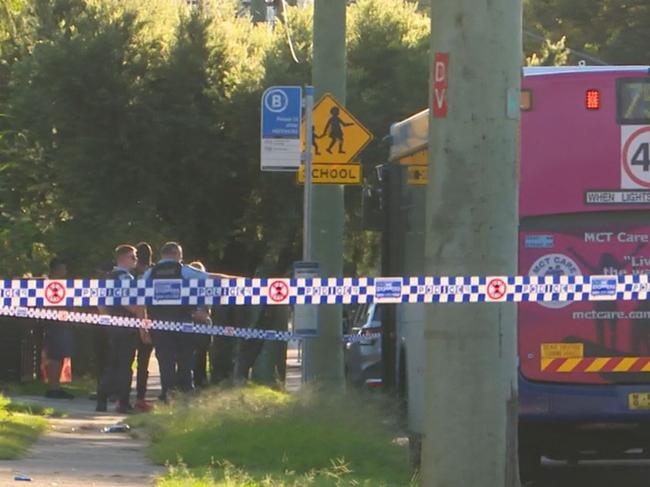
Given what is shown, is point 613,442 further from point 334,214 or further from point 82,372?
point 82,372

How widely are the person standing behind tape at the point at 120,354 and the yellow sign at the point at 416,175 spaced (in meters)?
3.82

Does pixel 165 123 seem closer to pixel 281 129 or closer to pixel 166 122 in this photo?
pixel 166 122

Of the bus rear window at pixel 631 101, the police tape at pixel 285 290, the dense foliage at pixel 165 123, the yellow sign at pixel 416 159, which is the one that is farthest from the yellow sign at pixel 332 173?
the dense foliage at pixel 165 123

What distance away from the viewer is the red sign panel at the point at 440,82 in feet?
23.9

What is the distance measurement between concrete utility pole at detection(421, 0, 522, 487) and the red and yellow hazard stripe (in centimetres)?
307

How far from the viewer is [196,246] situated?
21.9m

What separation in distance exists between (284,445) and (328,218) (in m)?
4.69

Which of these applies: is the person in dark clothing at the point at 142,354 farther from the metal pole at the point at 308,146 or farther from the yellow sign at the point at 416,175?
the yellow sign at the point at 416,175

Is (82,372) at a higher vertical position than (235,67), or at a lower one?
lower

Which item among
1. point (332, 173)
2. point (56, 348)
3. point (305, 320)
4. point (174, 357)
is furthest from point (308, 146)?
point (56, 348)

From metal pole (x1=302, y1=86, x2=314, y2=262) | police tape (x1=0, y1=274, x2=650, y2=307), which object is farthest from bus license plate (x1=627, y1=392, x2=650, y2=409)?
metal pole (x1=302, y1=86, x2=314, y2=262)

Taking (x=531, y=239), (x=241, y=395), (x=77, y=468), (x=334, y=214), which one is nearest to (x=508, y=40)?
(x=531, y=239)

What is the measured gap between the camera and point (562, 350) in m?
10.4

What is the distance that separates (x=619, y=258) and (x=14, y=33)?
1658cm
